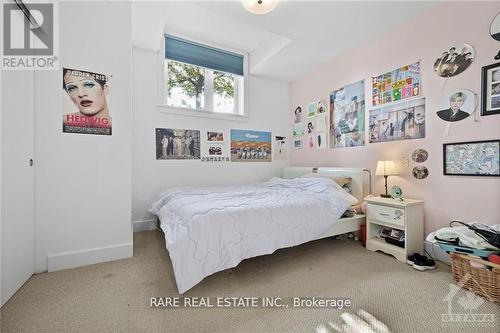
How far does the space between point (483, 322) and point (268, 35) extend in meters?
3.97

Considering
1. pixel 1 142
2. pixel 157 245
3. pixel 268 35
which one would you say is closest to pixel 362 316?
pixel 157 245

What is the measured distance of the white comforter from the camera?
5.19 feet

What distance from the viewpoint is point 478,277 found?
1.63 m

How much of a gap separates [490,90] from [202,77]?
3623 mm

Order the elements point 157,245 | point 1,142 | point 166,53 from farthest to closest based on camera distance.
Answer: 1. point 166,53
2. point 157,245
3. point 1,142

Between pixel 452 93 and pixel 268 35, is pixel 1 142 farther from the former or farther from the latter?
pixel 452 93

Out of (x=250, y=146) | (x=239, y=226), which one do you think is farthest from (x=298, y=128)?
(x=239, y=226)

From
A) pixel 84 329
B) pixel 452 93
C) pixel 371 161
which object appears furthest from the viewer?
pixel 371 161

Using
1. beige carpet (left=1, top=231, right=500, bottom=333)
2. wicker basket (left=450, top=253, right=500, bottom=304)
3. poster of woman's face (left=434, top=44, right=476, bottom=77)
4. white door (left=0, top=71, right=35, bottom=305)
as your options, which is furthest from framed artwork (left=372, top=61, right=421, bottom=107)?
white door (left=0, top=71, right=35, bottom=305)

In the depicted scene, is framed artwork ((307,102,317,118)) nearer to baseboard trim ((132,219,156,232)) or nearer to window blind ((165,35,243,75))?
window blind ((165,35,243,75))

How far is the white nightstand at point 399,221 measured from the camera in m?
2.20

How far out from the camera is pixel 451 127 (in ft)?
7.11

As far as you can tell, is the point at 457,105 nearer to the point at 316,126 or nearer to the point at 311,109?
the point at 316,126

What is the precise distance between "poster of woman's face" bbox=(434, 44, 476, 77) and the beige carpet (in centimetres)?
196
